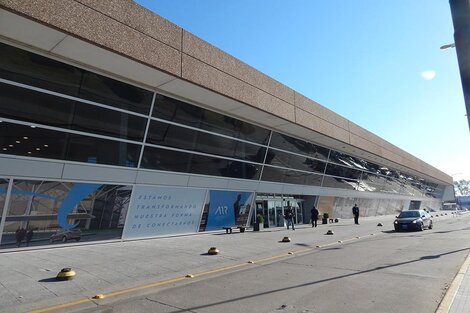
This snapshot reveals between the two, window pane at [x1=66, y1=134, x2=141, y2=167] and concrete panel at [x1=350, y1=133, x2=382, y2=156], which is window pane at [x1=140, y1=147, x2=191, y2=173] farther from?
concrete panel at [x1=350, y1=133, x2=382, y2=156]

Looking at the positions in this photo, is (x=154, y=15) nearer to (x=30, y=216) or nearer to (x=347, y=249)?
(x=30, y=216)

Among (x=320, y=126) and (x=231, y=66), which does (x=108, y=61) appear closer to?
(x=231, y=66)

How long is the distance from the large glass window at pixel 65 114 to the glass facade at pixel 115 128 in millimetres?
29

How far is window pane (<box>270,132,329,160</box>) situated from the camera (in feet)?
77.4

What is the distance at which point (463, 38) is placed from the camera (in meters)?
3.34

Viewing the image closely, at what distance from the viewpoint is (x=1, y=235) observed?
11641mm

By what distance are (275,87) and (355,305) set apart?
48.0 ft

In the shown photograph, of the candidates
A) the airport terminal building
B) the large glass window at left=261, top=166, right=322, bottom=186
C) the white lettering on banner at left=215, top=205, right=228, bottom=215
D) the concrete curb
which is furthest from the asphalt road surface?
the large glass window at left=261, top=166, right=322, bottom=186

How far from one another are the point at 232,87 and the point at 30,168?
28.0 ft

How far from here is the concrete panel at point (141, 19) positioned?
11844 millimetres

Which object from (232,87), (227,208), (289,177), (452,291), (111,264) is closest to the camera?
(452,291)

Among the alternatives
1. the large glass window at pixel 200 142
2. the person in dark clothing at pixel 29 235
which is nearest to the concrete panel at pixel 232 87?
the large glass window at pixel 200 142

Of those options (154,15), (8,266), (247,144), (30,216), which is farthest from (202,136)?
(8,266)

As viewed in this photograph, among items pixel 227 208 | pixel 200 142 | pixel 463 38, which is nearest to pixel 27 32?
pixel 200 142
